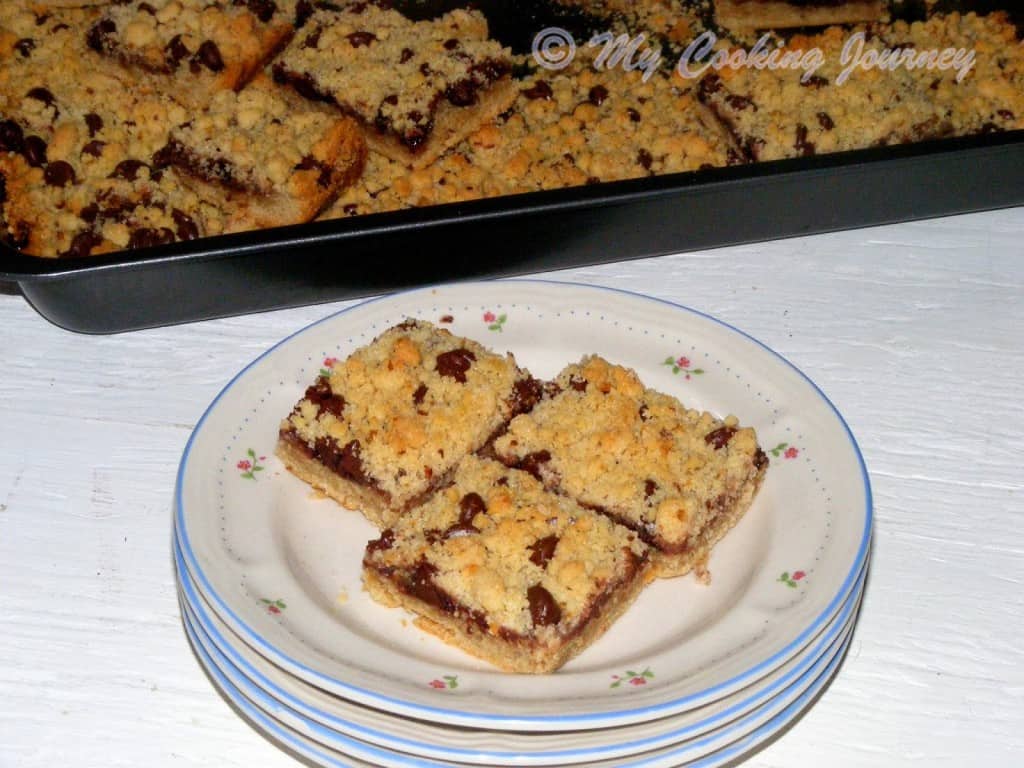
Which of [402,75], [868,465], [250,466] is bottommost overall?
[868,465]

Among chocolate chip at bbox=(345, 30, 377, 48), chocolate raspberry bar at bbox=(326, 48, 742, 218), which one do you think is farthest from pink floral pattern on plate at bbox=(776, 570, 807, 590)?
chocolate chip at bbox=(345, 30, 377, 48)

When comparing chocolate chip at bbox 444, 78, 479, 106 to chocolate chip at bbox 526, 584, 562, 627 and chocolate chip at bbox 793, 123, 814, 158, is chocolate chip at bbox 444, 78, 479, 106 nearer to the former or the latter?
chocolate chip at bbox 793, 123, 814, 158

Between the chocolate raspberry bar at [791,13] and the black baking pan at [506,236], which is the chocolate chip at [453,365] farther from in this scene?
the chocolate raspberry bar at [791,13]

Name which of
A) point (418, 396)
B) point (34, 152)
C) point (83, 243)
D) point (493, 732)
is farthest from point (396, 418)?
point (34, 152)

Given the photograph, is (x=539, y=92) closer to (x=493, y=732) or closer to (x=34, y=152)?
(x=34, y=152)

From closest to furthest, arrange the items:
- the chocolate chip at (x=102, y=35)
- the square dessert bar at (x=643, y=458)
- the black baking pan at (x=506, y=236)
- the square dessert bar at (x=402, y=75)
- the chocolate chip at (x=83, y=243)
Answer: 1. the square dessert bar at (x=643, y=458)
2. the black baking pan at (x=506, y=236)
3. the chocolate chip at (x=83, y=243)
4. the square dessert bar at (x=402, y=75)
5. the chocolate chip at (x=102, y=35)

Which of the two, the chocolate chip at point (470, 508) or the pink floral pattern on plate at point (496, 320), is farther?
the pink floral pattern on plate at point (496, 320)

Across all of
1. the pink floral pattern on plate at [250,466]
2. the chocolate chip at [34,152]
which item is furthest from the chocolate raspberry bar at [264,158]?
the pink floral pattern on plate at [250,466]

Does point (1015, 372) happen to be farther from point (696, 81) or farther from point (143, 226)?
point (143, 226)
